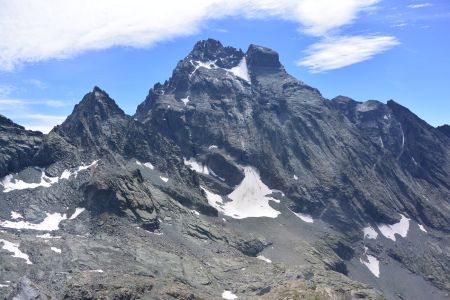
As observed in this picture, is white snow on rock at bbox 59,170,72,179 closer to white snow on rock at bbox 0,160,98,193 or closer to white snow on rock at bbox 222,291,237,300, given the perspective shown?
white snow on rock at bbox 0,160,98,193

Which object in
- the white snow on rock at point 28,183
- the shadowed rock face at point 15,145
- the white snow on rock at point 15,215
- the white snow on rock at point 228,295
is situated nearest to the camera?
the white snow on rock at point 228,295

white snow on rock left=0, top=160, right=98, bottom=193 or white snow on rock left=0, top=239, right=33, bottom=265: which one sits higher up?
white snow on rock left=0, top=160, right=98, bottom=193

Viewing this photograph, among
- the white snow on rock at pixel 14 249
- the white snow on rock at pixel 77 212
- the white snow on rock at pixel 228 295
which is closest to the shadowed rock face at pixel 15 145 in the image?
the white snow on rock at pixel 77 212

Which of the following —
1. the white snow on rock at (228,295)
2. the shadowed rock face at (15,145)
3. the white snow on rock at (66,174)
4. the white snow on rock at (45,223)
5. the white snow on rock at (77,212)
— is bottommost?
the white snow on rock at (228,295)

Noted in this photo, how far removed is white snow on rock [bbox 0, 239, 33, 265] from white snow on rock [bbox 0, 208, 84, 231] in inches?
685

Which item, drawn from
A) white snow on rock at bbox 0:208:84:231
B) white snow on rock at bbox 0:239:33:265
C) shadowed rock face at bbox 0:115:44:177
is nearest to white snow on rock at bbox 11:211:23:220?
white snow on rock at bbox 0:208:84:231

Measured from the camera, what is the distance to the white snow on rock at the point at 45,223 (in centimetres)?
14650

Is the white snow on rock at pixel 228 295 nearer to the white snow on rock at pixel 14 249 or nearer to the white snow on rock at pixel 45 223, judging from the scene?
the white snow on rock at pixel 14 249

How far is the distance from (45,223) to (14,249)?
25.5m

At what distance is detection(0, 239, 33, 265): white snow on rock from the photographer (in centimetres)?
12400

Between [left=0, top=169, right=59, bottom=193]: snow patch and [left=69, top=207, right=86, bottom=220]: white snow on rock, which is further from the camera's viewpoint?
[left=0, top=169, right=59, bottom=193]: snow patch

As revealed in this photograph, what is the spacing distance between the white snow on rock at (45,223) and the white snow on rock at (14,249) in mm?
17406

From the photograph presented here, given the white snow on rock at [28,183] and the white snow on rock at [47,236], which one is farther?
the white snow on rock at [28,183]

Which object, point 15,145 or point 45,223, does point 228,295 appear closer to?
point 45,223
